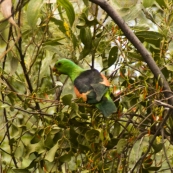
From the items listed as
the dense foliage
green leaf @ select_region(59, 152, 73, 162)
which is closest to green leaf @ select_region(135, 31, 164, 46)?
the dense foliage

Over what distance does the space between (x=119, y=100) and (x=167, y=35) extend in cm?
29

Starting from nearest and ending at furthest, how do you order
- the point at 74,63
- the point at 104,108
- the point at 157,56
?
1. the point at 104,108
2. the point at 157,56
3. the point at 74,63

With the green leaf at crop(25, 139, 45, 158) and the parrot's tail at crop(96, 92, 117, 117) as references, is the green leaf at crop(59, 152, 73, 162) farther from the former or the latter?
the parrot's tail at crop(96, 92, 117, 117)

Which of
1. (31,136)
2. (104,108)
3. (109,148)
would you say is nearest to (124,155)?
(109,148)

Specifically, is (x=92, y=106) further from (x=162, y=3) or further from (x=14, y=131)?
(x=162, y=3)

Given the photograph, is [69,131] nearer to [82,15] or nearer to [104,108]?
[104,108]

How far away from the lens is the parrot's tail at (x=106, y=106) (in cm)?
173

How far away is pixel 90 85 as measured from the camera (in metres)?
2.15

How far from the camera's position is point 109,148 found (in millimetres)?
1805

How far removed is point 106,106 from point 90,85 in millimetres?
442

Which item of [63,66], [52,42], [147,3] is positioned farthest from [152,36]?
[63,66]

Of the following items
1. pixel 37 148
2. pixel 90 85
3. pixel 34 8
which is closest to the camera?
pixel 34 8

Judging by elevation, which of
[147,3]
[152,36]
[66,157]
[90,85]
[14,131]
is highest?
[147,3]

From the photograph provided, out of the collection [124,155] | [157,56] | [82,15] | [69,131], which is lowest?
[124,155]
